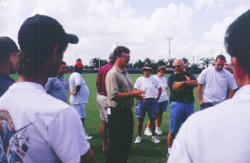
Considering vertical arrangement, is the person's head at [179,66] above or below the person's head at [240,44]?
below

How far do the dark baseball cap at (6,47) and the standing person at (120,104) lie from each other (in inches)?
109

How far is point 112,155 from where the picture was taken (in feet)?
22.1

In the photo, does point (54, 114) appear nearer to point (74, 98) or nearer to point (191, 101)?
point (191, 101)

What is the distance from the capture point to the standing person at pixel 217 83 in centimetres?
937

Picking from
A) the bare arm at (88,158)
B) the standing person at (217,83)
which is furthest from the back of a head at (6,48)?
the standing person at (217,83)

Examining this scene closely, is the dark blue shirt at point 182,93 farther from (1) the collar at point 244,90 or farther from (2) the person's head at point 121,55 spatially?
(1) the collar at point 244,90

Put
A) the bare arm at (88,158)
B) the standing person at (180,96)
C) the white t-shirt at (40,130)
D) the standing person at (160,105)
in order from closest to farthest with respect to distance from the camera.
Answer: the white t-shirt at (40,130) < the bare arm at (88,158) < the standing person at (180,96) < the standing person at (160,105)

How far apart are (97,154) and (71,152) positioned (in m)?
6.69

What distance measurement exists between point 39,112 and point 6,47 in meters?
1.87

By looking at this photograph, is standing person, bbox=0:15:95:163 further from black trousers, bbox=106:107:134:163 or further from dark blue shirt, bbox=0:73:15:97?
black trousers, bbox=106:107:134:163

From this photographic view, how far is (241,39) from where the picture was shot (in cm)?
163

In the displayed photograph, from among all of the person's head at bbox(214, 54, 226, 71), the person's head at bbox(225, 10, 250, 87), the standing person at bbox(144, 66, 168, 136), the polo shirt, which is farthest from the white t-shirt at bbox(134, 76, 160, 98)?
the person's head at bbox(225, 10, 250, 87)

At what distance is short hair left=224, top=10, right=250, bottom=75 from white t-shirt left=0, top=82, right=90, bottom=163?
0.84m

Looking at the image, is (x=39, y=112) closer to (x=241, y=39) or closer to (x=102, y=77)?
(x=241, y=39)
